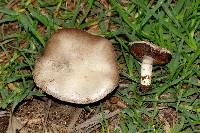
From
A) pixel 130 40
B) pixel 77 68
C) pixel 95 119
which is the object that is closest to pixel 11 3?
pixel 77 68

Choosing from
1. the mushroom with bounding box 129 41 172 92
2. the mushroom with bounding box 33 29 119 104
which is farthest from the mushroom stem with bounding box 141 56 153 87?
the mushroom with bounding box 33 29 119 104

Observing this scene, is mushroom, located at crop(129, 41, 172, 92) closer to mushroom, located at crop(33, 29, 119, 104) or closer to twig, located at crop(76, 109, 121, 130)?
mushroom, located at crop(33, 29, 119, 104)

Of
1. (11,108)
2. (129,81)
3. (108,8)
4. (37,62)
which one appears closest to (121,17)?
(108,8)

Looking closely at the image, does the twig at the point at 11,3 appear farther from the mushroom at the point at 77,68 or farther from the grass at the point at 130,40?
the mushroom at the point at 77,68

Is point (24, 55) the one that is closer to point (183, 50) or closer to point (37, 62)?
point (37, 62)

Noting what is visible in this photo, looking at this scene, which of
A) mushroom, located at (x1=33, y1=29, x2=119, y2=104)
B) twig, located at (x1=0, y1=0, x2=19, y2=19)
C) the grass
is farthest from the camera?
twig, located at (x1=0, y1=0, x2=19, y2=19)

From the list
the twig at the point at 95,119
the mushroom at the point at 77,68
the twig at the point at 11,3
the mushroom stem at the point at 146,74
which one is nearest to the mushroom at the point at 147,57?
the mushroom stem at the point at 146,74

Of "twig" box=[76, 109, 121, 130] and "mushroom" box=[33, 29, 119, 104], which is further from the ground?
"mushroom" box=[33, 29, 119, 104]
